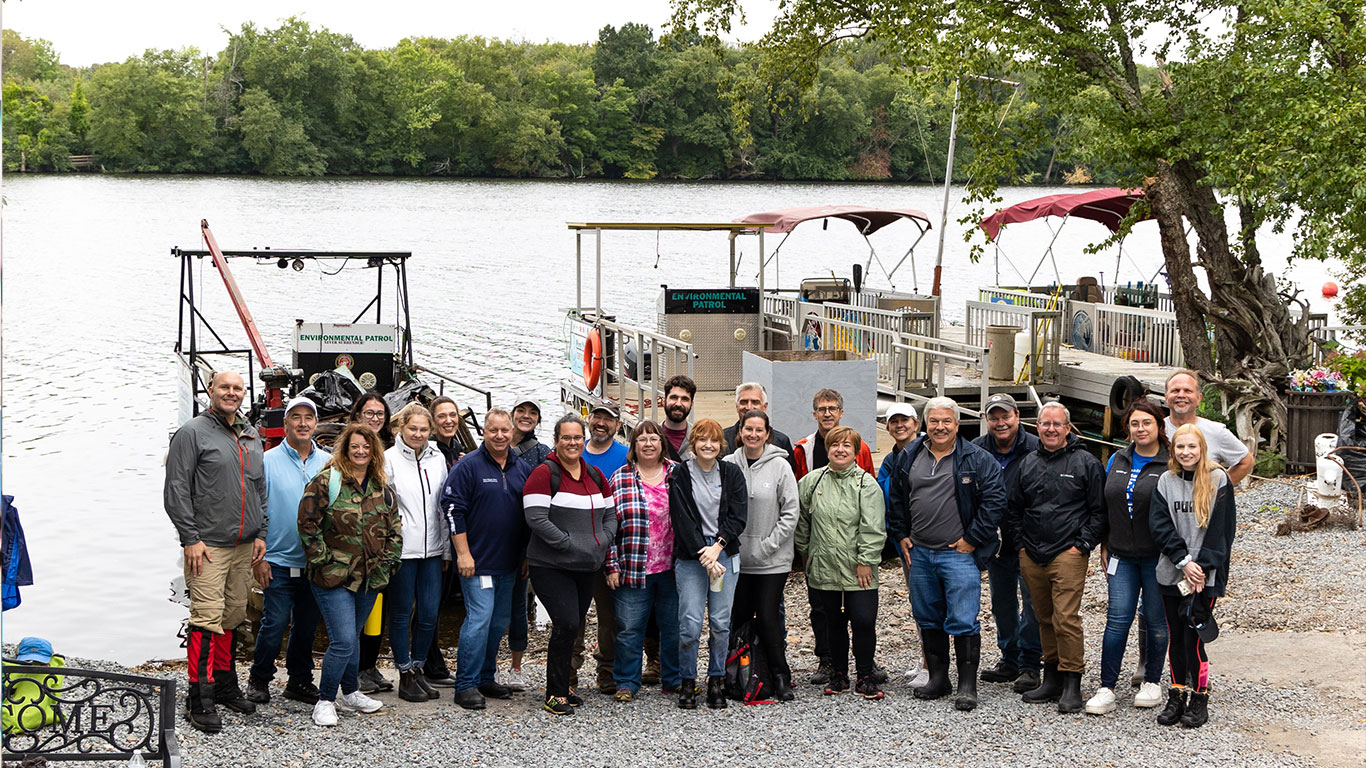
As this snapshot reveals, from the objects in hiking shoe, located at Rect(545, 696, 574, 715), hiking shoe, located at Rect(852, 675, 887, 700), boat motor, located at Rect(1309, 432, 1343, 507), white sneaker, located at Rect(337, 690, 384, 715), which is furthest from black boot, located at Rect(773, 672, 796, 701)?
boat motor, located at Rect(1309, 432, 1343, 507)

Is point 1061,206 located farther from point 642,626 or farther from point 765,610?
point 642,626

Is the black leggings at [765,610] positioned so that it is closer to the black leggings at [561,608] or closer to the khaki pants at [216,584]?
the black leggings at [561,608]

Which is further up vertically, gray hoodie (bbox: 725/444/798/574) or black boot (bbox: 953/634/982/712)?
gray hoodie (bbox: 725/444/798/574)

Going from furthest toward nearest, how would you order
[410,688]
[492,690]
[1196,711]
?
1. [492,690]
2. [410,688]
3. [1196,711]

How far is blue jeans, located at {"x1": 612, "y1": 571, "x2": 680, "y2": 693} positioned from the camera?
21.4ft

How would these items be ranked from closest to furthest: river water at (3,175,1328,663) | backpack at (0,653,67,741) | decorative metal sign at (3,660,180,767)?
decorative metal sign at (3,660,180,767) → backpack at (0,653,67,741) → river water at (3,175,1328,663)

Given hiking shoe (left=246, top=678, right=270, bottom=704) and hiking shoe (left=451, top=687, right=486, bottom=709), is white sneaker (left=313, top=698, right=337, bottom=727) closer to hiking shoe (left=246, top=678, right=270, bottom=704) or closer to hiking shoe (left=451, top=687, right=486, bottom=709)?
hiking shoe (left=246, top=678, right=270, bottom=704)

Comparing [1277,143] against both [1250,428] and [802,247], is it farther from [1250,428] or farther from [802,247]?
[802,247]

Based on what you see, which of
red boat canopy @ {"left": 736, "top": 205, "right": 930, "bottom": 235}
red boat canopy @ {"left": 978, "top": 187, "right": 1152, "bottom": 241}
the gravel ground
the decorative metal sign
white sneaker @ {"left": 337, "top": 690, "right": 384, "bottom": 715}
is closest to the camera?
the decorative metal sign

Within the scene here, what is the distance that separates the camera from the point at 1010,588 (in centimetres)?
676

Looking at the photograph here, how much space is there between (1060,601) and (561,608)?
7.62 ft

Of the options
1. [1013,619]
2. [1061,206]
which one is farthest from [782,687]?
[1061,206]

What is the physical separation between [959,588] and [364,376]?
34.3ft

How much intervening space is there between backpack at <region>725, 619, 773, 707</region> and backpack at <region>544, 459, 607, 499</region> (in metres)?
1.02
